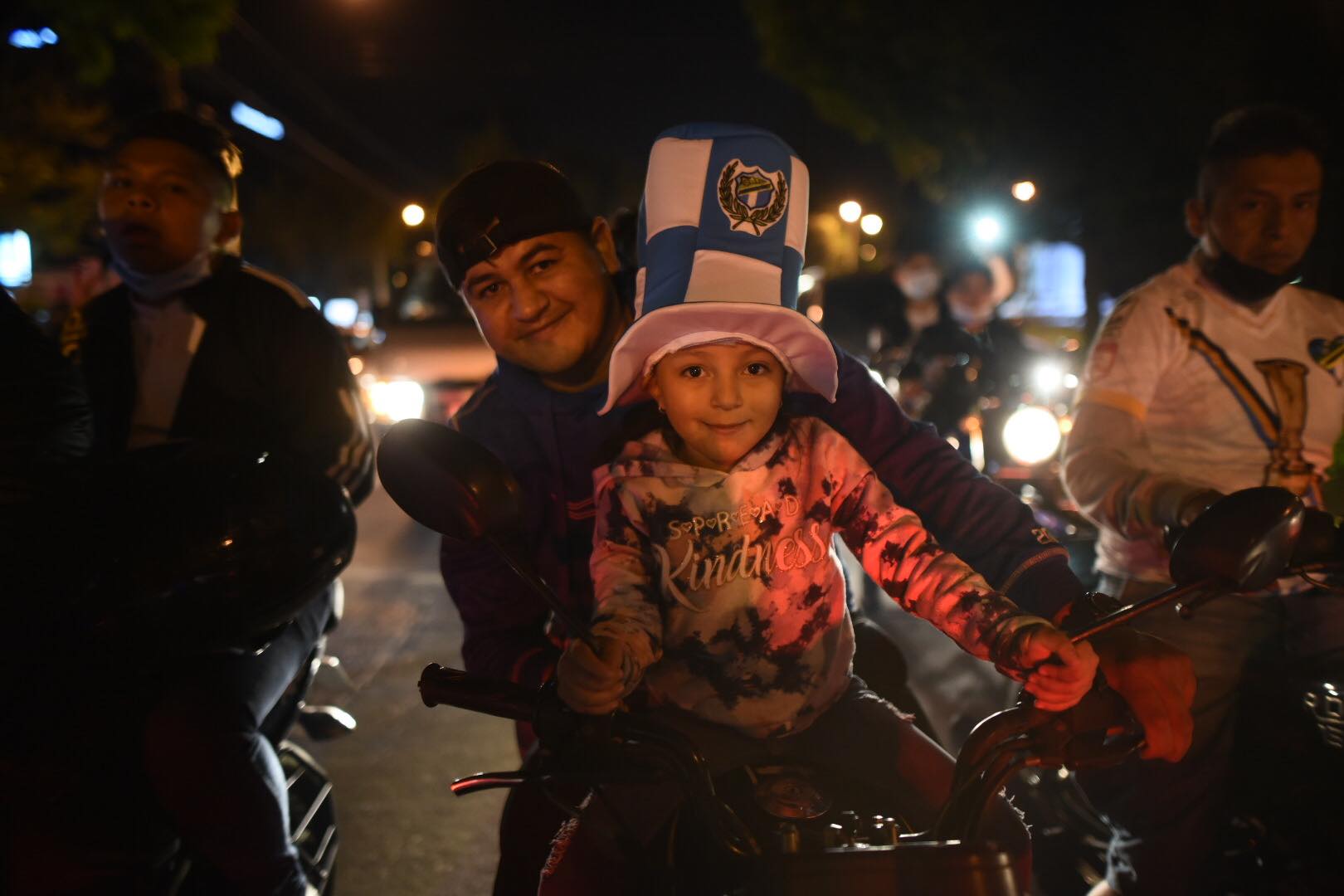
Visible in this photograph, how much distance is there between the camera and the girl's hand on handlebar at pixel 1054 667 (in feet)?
5.05

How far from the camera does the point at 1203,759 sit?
97.0 inches

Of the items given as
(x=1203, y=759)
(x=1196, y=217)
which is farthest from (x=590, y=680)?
(x=1196, y=217)

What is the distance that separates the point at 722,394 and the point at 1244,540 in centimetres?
95

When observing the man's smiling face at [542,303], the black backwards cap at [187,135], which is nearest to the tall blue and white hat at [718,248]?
the man's smiling face at [542,303]

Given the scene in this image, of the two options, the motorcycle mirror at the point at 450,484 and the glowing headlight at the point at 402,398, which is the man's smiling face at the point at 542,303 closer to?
the motorcycle mirror at the point at 450,484

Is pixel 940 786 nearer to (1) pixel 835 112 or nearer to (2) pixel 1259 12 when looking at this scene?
(2) pixel 1259 12

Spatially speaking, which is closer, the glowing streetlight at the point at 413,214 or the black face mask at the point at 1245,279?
the black face mask at the point at 1245,279

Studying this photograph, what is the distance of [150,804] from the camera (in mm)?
2254

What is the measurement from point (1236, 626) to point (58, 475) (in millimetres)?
2872

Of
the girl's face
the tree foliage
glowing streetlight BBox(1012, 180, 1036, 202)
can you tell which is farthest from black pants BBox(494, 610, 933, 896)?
the tree foliage

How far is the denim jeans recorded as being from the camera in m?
2.47

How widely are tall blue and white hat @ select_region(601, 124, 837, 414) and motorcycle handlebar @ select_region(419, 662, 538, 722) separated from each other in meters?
0.73

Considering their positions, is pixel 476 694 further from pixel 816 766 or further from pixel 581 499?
pixel 581 499

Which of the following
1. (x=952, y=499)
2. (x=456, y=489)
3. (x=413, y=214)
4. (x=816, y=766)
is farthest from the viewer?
(x=413, y=214)
